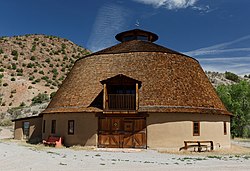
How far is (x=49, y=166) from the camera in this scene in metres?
12.4

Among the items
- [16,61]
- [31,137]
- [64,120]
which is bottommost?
[31,137]

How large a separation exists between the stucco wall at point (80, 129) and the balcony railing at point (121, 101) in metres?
1.57

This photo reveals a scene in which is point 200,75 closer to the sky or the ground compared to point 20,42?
closer to the ground

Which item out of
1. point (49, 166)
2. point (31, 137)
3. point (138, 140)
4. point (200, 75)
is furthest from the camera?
point (31, 137)

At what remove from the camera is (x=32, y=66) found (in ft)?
222

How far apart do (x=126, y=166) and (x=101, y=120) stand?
897 cm

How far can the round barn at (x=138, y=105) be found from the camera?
2095 cm

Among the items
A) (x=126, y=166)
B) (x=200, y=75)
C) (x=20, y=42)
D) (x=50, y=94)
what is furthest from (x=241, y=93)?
(x=20, y=42)

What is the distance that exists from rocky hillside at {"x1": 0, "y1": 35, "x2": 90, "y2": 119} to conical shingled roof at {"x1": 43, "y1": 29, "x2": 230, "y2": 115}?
29.5 m

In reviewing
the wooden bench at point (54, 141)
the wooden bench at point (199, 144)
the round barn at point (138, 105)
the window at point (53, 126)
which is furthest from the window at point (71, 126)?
the wooden bench at point (199, 144)

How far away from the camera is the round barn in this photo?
825 inches

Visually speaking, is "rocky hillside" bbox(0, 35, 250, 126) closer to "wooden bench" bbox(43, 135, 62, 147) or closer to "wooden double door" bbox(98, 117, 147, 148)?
"wooden bench" bbox(43, 135, 62, 147)

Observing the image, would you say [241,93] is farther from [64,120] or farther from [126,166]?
[126,166]

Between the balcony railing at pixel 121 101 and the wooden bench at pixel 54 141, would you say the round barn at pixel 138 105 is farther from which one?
the wooden bench at pixel 54 141
